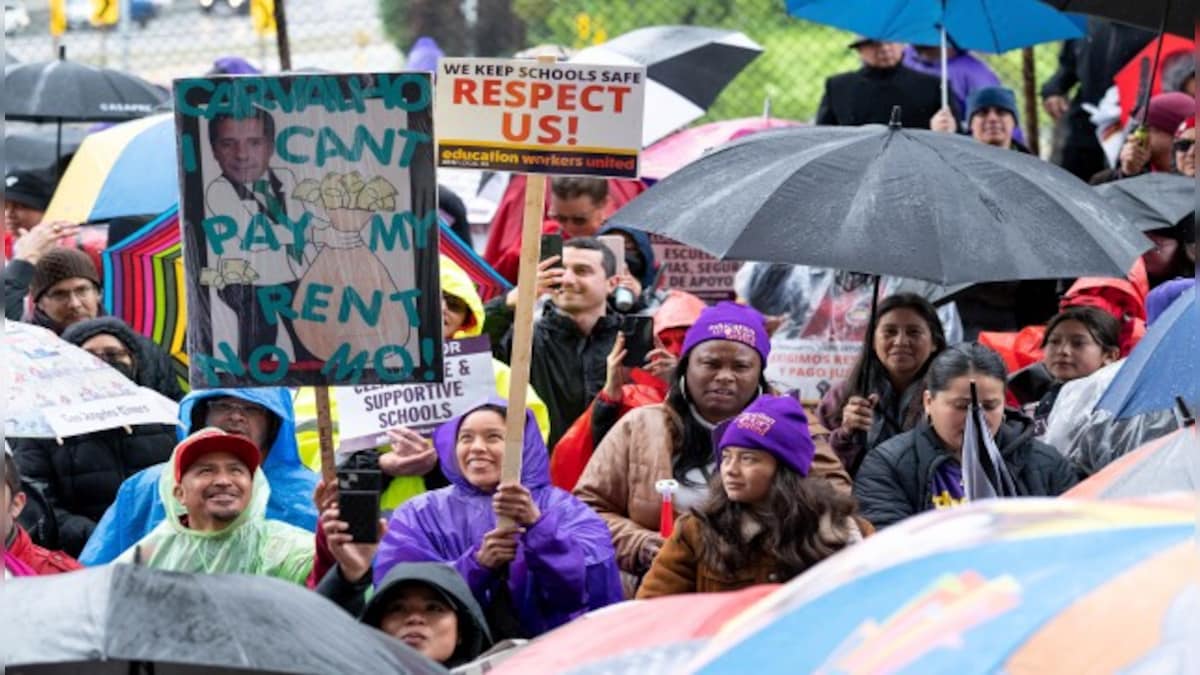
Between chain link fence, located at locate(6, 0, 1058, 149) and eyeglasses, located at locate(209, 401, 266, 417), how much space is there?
28.6 ft

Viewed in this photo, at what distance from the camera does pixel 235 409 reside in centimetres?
774

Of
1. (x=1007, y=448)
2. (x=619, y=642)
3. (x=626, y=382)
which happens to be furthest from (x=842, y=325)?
(x=619, y=642)

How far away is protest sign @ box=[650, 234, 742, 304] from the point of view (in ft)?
32.4

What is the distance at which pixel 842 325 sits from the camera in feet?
30.2

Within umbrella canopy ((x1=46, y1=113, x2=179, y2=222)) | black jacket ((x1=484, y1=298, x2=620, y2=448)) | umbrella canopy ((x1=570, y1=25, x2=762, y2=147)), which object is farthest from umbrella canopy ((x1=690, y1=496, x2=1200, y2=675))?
umbrella canopy ((x1=570, y1=25, x2=762, y2=147))

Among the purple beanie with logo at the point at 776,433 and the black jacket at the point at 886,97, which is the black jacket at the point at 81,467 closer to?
the purple beanie with logo at the point at 776,433

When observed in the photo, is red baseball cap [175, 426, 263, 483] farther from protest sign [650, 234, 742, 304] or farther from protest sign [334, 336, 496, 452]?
protest sign [650, 234, 742, 304]

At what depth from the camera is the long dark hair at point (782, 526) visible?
21.8 ft

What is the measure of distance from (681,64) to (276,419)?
509 centimetres

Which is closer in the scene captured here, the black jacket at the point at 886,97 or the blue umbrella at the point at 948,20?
the blue umbrella at the point at 948,20

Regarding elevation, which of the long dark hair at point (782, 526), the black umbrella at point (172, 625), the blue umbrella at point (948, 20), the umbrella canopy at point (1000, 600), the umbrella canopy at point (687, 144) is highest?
the blue umbrella at point (948, 20)

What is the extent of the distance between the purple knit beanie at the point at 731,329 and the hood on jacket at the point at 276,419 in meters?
1.22

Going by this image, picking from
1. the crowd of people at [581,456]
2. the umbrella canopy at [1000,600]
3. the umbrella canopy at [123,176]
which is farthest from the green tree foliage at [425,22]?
the umbrella canopy at [1000,600]

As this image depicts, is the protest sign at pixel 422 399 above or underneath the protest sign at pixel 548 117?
underneath
